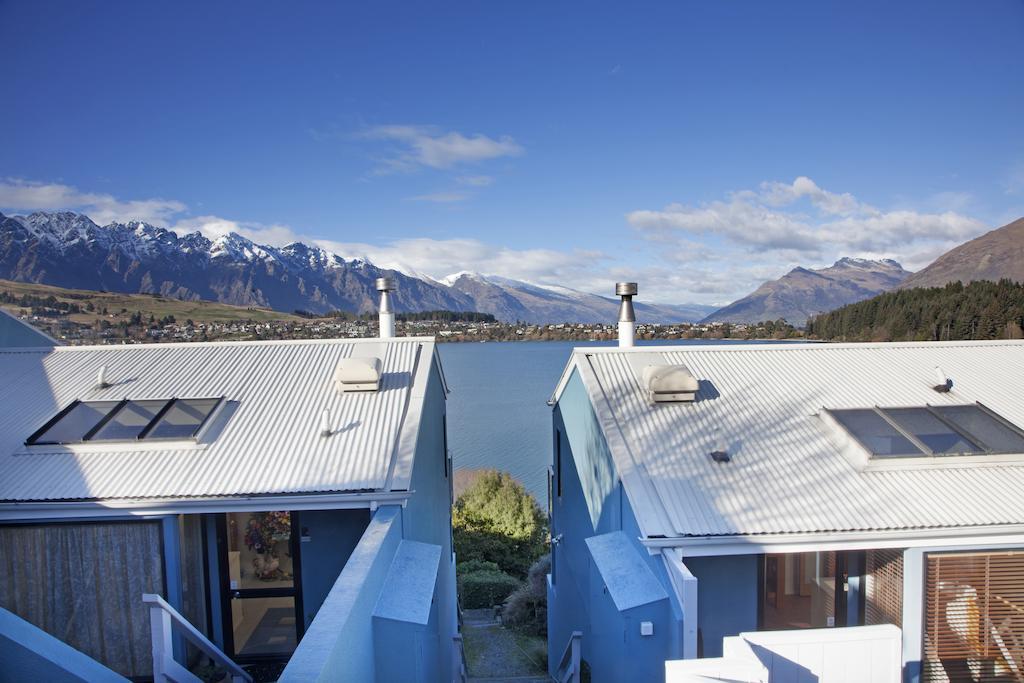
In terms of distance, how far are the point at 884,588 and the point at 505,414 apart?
36.9 meters

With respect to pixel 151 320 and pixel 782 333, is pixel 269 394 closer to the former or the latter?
pixel 151 320

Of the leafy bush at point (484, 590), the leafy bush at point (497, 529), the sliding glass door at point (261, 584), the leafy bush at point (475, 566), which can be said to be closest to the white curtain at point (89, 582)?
the sliding glass door at point (261, 584)

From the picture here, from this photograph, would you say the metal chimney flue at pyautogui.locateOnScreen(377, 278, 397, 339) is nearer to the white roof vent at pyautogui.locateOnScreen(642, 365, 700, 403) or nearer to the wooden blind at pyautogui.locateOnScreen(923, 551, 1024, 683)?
the white roof vent at pyautogui.locateOnScreen(642, 365, 700, 403)

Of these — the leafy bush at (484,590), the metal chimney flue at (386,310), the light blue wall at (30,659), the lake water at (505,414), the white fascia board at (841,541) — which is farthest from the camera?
the lake water at (505,414)

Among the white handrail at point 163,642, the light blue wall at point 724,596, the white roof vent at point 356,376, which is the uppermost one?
the white roof vent at point 356,376

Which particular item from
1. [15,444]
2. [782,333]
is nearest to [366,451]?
[15,444]

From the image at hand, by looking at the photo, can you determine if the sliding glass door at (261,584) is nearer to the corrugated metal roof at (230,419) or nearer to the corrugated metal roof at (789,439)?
the corrugated metal roof at (230,419)

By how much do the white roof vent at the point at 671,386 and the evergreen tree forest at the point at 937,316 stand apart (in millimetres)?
42109

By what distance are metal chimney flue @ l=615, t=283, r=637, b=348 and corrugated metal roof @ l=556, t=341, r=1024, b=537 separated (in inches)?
39.7

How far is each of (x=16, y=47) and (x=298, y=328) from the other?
84.9ft

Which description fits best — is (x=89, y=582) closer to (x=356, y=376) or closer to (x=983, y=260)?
(x=356, y=376)

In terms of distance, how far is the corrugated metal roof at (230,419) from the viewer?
217 inches

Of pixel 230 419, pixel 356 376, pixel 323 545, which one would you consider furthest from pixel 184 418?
pixel 323 545

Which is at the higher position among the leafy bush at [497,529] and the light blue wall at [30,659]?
the light blue wall at [30,659]
